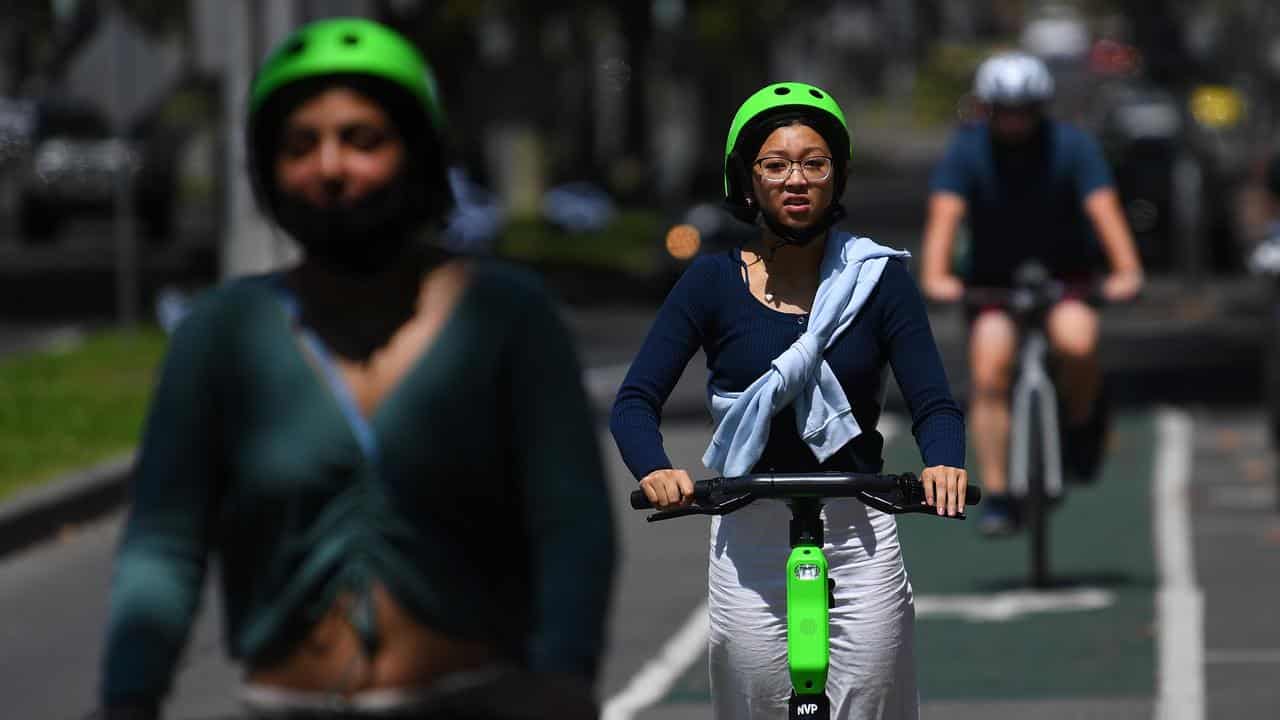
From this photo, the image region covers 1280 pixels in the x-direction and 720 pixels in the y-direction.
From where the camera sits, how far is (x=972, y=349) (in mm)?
10680

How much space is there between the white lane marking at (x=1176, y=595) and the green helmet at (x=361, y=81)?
519cm

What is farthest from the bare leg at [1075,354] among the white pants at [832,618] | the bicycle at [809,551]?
the bicycle at [809,551]

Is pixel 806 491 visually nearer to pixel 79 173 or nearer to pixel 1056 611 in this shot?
pixel 1056 611

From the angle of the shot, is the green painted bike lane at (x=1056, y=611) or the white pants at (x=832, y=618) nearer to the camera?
the white pants at (x=832, y=618)

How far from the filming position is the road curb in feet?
41.8

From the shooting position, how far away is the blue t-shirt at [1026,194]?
34.1 ft

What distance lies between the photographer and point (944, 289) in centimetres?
1016

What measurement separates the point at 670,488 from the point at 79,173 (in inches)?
1540

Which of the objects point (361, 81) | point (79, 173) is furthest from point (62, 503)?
point (79, 173)

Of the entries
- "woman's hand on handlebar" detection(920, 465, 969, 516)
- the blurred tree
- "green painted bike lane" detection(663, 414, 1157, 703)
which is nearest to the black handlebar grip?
"woman's hand on handlebar" detection(920, 465, 969, 516)

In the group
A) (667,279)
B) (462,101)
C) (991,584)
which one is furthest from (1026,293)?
(462,101)

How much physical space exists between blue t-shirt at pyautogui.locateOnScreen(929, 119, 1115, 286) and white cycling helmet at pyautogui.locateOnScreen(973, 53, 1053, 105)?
17 cm

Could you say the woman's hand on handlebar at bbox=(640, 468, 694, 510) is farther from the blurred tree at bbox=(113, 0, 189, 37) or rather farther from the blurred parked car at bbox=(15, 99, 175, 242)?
the blurred tree at bbox=(113, 0, 189, 37)

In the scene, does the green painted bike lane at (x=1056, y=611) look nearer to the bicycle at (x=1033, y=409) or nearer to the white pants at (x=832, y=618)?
the bicycle at (x=1033, y=409)
